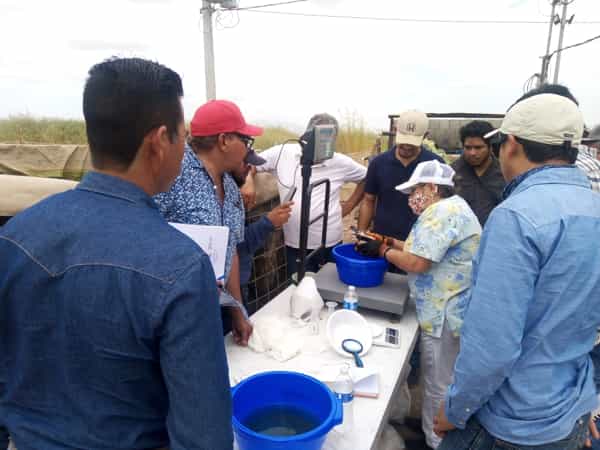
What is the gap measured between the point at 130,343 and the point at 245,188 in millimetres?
1980

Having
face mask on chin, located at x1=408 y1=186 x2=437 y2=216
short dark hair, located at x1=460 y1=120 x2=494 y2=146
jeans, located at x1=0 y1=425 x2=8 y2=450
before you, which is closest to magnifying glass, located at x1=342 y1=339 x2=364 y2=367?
face mask on chin, located at x1=408 y1=186 x2=437 y2=216

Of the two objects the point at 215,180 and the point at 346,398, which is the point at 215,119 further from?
the point at 346,398

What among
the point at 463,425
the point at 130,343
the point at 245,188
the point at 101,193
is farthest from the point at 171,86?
the point at 245,188

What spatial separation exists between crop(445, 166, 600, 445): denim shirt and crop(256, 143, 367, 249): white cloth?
5.62 ft

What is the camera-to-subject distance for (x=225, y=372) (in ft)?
2.46

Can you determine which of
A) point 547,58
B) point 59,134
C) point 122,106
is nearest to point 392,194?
point 122,106

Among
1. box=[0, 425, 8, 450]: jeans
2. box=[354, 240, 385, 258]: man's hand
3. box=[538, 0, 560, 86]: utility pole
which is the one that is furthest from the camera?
box=[538, 0, 560, 86]: utility pole

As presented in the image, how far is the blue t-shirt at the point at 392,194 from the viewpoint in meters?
2.79

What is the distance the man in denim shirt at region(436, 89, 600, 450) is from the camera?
101cm

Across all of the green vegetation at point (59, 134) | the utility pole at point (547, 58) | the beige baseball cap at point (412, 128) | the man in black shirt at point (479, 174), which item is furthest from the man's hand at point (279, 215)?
the utility pole at point (547, 58)

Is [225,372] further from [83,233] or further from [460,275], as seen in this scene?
[460,275]

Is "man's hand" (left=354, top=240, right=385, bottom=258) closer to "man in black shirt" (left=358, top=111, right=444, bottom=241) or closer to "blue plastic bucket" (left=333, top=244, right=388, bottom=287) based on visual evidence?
"blue plastic bucket" (left=333, top=244, right=388, bottom=287)

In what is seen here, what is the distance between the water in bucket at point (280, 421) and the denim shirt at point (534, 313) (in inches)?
17.6

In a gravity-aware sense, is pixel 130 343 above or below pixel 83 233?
below
